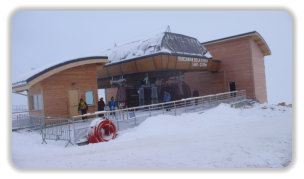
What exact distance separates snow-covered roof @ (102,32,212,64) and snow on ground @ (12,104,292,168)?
694cm

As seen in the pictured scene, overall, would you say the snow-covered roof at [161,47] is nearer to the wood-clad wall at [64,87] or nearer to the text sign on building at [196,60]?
the text sign on building at [196,60]

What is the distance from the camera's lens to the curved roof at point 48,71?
1066cm

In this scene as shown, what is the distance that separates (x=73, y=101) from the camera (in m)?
12.6

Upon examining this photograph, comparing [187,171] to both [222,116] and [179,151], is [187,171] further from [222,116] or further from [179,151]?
[222,116]

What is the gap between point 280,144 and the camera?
7.57 meters

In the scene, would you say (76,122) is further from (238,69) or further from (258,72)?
(258,72)

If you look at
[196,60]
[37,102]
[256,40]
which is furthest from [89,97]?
[256,40]

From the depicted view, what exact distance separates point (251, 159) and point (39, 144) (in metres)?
7.51

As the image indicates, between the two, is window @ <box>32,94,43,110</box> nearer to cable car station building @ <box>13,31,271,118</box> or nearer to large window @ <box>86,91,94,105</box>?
cable car station building @ <box>13,31,271,118</box>

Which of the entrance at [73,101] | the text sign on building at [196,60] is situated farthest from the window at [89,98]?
the text sign on building at [196,60]

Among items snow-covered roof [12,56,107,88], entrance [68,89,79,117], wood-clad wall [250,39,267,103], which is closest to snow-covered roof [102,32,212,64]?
snow-covered roof [12,56,107,88]

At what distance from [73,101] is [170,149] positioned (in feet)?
25.1

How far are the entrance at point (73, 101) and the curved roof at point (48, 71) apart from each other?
5.03ft

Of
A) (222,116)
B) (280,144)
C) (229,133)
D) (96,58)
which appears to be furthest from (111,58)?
Answer: (280,144)
